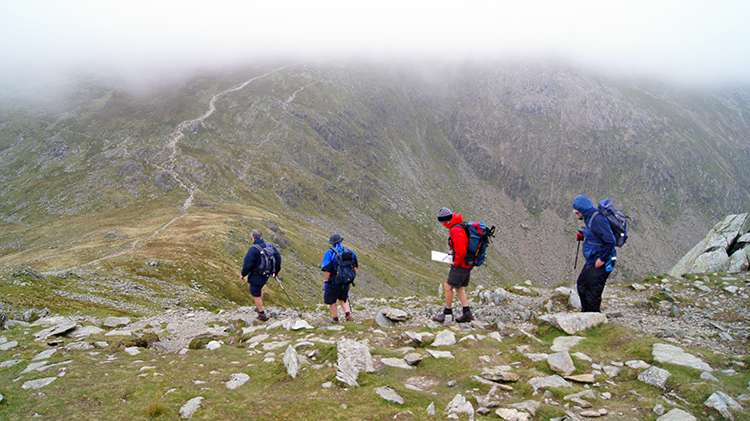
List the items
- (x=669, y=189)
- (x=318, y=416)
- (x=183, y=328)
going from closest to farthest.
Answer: (x=318, y=416) → (x=183, y=328) → (x=669, y=189)

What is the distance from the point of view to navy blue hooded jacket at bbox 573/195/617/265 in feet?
37.7

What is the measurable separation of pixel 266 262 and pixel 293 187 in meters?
108

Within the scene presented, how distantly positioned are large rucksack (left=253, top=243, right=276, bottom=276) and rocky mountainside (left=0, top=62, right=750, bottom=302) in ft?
76.8

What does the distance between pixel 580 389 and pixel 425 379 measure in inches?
142

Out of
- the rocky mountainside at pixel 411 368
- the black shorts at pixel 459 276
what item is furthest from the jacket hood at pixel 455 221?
the rocky mountainside at pixel 411 368

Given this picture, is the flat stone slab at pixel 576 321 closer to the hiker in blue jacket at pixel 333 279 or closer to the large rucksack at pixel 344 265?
the large rucksack at pixel 344 265

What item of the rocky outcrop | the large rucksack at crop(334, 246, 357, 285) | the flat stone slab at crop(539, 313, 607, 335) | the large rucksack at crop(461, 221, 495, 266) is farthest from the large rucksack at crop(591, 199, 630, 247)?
the rocky outcrop

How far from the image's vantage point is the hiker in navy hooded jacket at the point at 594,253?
456 inches

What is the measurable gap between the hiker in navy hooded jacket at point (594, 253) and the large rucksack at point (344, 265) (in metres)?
8.89

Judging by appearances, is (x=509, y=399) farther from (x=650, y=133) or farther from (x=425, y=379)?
(x=650, y=133)

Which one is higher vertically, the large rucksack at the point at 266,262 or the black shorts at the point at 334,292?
the large rucksack at the point at 266,262

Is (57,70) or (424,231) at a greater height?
(57,70)

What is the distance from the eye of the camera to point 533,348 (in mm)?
10562

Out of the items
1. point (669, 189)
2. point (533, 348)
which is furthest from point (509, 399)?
point (669, 189)
